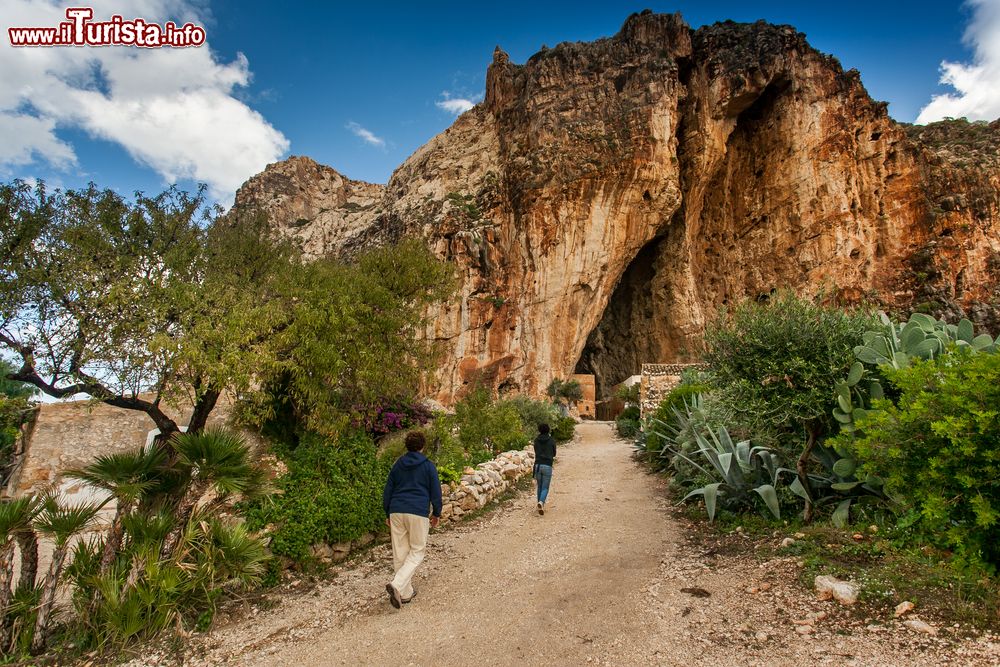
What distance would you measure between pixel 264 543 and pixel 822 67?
42.1 m

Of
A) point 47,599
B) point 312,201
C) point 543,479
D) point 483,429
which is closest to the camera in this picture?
point 47,599

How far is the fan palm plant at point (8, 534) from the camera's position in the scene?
4.16m

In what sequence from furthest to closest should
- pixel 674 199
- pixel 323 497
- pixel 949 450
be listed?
pixel 674 199 → pixel 323 497 → pixel 949 450

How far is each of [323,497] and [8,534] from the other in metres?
2.88

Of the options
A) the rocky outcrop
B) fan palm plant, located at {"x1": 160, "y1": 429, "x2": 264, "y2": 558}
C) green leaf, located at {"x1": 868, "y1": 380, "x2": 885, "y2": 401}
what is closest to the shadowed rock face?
the rocky outcrop

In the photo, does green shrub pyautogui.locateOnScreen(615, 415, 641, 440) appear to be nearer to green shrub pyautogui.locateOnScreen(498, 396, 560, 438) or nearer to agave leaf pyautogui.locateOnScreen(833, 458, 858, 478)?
green shrub pyautogui.locateOnScreen(498, 396, 560, 438)

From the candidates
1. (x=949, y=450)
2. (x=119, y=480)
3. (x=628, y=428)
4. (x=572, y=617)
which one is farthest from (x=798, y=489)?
(x=628, y=428)

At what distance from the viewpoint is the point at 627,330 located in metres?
37.3

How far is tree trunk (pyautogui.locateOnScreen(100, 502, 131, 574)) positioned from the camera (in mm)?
4543

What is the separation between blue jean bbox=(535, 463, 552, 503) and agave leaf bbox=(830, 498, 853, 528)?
3915 mm

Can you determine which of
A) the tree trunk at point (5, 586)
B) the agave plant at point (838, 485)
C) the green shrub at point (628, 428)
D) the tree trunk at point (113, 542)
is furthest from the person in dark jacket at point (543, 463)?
the green shrub at point (628, 428)

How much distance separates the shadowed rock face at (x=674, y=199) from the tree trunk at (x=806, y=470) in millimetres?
21714

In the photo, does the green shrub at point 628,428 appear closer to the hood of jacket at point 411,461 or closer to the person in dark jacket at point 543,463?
the person in dark jacket at point 543,463

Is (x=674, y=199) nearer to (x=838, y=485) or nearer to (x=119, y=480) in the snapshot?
(x=838, y=485)
